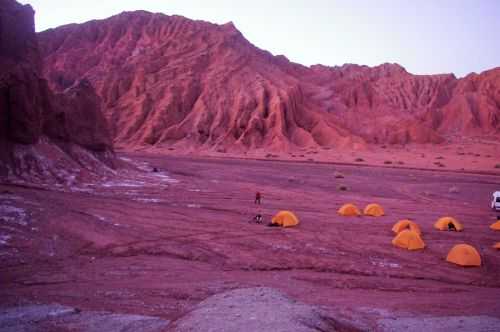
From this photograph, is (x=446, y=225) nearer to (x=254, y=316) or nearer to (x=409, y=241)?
(x=409, y=241)

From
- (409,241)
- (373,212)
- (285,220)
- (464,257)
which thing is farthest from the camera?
(373,212)

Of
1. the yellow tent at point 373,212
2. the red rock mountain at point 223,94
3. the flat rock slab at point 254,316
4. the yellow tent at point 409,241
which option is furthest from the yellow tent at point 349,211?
the red rock mountain at point 223,94

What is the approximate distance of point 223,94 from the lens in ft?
240

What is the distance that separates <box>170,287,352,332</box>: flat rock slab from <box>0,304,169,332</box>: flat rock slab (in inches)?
30.0

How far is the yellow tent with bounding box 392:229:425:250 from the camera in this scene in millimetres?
14203

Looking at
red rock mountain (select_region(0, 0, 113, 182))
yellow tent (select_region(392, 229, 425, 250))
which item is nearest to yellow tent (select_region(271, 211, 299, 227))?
yellow tent (select_region(392, 229, 425, 250))

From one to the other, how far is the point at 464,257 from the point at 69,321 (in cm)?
1046

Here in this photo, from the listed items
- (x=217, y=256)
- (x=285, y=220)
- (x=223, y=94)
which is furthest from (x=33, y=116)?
(x=223, y=94)

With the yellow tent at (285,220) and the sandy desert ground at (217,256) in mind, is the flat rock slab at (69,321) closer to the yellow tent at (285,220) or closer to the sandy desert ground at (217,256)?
the sandy desert ground at (217,256)

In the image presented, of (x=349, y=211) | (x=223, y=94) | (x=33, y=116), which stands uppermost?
(x=223, y=94)

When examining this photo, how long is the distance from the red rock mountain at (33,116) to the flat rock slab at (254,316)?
15641mm

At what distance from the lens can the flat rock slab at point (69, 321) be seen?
705 cm

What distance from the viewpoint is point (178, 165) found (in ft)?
141

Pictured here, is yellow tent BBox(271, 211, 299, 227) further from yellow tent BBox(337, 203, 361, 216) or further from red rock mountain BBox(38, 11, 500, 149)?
red rock mountain BBox(38, 11, 500, 149)
